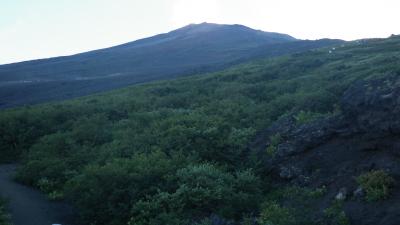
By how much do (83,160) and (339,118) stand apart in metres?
7.85

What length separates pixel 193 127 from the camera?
52.8 ft

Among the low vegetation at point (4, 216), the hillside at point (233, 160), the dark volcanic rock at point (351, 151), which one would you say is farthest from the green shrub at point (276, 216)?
the low vegetation at point (4, 216)

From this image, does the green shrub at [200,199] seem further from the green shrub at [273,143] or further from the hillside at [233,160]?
the green shrub at [273,143]

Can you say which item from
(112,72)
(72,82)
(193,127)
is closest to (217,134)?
(193,127)

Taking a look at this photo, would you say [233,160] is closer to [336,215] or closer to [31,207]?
[336,215]

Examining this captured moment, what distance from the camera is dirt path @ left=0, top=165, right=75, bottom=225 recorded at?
11898 mm

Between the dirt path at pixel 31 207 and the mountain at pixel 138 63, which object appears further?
the mountain at pixel 138 63

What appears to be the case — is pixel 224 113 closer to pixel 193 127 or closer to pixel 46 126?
pixel 193 127

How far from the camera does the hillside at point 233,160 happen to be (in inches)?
401

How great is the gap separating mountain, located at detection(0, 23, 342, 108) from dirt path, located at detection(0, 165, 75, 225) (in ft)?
80.1

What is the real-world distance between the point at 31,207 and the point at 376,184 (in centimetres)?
832

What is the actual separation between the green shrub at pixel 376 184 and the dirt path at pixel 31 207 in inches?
263

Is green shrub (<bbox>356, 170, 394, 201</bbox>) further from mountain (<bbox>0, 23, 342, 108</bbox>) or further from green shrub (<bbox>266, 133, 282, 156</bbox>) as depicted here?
mountain (<bbox>0, 23, 342, 108</bbox>)

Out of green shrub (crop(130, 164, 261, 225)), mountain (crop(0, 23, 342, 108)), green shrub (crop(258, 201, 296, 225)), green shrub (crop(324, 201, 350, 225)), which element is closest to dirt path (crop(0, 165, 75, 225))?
green shrub (crop(130, 164, 261, 225))
